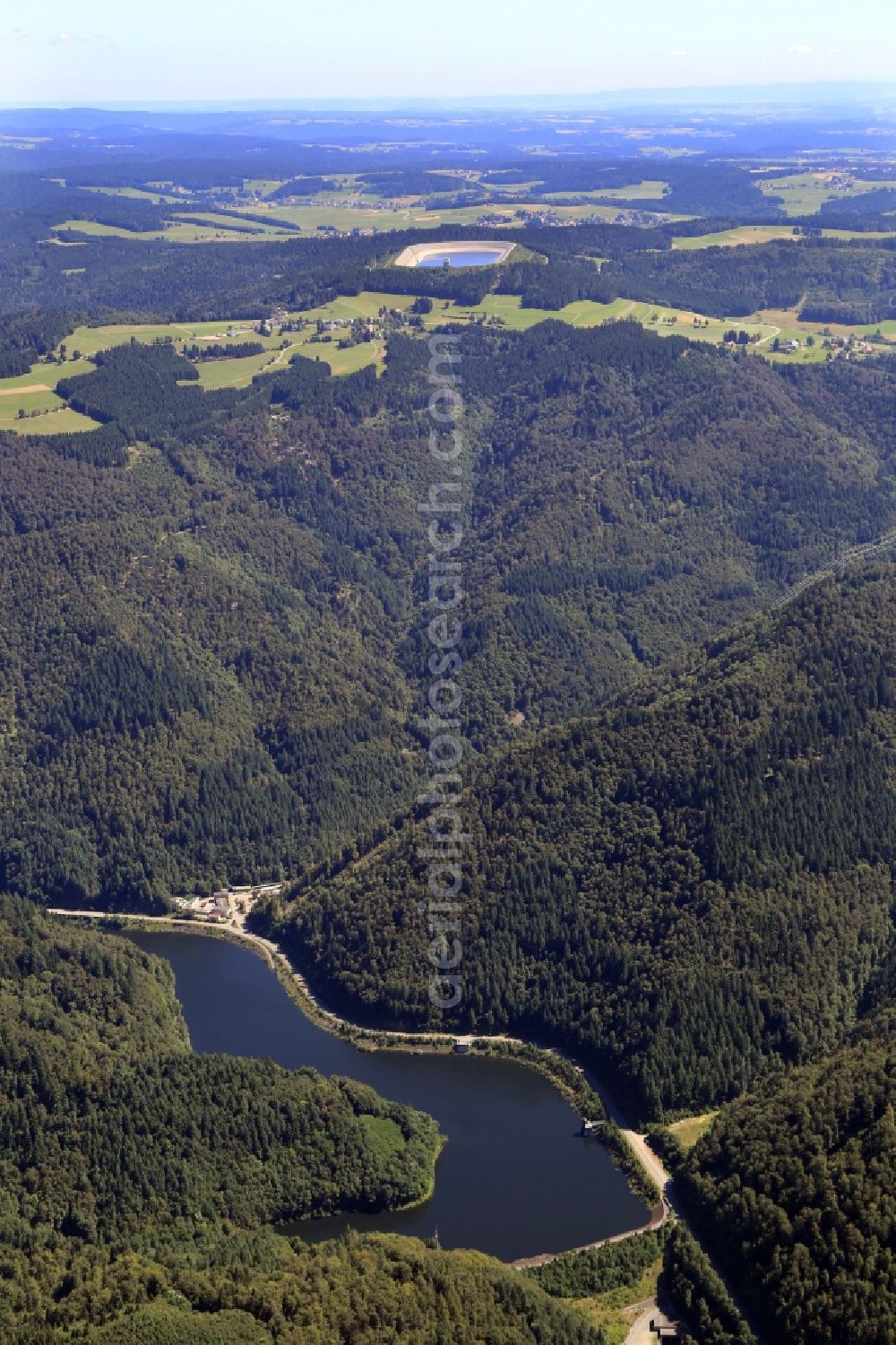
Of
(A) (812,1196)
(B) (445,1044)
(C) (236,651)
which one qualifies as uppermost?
(C) (236,651)

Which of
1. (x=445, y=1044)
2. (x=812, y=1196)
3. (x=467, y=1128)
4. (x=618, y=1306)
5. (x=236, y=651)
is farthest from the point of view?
(x=236, y=651)

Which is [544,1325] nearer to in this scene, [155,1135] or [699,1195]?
[699,1195]

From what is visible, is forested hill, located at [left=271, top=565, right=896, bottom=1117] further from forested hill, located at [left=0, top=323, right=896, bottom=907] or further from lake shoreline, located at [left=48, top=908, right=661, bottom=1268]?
forested hill, located at [left=0, top=323, right=896, bottom=907]

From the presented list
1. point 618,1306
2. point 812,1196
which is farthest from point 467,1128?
point 812,1196

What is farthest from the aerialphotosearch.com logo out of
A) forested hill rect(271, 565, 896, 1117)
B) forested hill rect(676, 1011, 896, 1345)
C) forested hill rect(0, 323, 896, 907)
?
forested hill rect(676, 1011, 896, 1345)

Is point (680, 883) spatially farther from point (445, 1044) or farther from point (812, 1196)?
point (812, 1196)

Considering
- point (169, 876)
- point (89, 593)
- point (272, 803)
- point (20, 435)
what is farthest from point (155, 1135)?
point (20, 435)

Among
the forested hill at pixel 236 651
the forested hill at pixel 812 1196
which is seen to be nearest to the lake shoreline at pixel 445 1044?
the forested hill at pixel 812 1196
